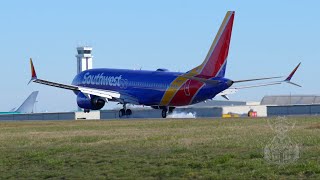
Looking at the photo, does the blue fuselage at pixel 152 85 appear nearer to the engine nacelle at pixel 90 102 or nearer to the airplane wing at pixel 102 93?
the airplane wing at pixel 102 93

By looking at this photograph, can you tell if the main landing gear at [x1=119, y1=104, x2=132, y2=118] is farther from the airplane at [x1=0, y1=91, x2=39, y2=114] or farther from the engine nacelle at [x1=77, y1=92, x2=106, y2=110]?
the airplane at [x1=0, y1=91, x2=39, y2=114]

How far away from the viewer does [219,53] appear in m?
66.8

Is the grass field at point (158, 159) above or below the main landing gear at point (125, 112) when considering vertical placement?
below

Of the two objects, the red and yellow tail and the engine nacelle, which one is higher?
the red and yellow tail

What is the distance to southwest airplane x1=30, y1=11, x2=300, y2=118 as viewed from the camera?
66.4 m

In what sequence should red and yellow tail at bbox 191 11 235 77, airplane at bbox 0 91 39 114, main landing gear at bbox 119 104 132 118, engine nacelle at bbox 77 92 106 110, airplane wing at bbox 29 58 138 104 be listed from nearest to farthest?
red and yellow tail at bbox 191 11 235 77 < airplane wing at bbox 29 58 138 104 < engine nacelle at bbox 77 92 106 110 < main landing gear at bbox 119 104 132 118 < airplane at bbox 0 91 39 114

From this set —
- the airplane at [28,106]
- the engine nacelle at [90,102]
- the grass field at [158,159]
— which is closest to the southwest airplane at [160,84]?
the engine nacelle at [90,102]

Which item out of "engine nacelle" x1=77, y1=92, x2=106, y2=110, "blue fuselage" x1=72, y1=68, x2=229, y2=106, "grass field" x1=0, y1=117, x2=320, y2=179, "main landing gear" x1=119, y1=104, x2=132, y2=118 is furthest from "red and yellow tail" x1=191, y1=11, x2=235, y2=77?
"grass field" x1=0, y1=117, x2=320, y2=179

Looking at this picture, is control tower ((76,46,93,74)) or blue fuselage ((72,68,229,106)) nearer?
blue fuselage ((72,68,229,106))

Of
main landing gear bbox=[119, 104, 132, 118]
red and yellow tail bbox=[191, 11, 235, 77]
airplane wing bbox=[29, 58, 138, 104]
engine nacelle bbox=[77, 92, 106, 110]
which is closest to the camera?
red and yellow tail bbox=[191, 11, 235, 77]

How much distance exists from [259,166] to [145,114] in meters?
83.4

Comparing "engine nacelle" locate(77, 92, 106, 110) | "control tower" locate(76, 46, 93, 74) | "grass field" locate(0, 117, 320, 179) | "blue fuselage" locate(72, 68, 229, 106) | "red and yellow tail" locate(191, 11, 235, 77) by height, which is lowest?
"grass field" locate(0, 117, 320, 179)

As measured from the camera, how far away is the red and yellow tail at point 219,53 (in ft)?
218

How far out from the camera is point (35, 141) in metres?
36.3
